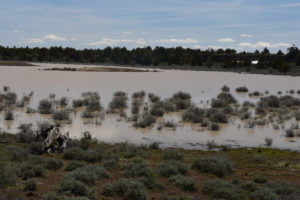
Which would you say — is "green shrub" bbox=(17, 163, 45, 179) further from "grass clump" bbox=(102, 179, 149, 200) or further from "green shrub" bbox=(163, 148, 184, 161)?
"green shrub" bbox=(163, 148, 184, 161)

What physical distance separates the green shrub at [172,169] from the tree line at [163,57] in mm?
85686

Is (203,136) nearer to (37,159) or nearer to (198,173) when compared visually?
(198,173)

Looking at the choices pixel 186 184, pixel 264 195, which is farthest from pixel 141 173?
pixel 264 195

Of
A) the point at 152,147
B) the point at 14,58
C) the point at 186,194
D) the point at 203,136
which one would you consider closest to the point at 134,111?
the point at 203,136

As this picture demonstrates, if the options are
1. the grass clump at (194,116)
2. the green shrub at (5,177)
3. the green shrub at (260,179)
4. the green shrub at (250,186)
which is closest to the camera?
the green shrub at (5,177)

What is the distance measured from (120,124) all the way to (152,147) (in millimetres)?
5624

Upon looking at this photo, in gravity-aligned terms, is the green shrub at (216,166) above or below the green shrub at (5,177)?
below

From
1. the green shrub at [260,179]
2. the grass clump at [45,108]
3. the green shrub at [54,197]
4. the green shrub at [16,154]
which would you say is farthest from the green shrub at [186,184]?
the grass clump at [45,108]

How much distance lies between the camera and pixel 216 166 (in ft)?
39.5

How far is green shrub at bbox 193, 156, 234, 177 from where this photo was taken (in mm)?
11953

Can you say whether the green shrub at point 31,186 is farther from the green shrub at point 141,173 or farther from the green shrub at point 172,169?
the green shrub at point 172,169

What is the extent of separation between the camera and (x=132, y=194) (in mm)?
9375

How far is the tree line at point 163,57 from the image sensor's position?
331ft

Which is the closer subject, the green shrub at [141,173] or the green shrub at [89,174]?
the green shrub at [89,174]
